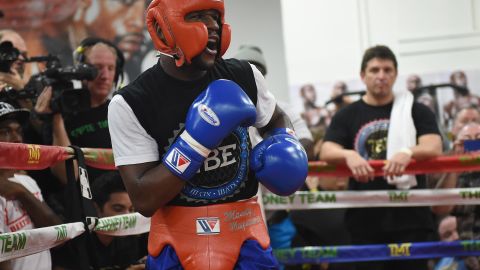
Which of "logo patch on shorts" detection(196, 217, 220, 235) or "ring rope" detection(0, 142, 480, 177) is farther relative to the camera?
"ring rope" detection(0, 142, 480, 177)

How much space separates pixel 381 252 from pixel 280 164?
135 cm

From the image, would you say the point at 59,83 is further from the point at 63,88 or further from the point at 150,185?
the point at 150,185

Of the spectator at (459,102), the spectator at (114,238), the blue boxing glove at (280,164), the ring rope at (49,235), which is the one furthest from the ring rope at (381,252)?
the spectator at (459,102)

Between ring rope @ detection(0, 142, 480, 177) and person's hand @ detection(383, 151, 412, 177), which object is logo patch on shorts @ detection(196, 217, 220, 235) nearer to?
ring rope @ detection(0, 142, 480, 177)

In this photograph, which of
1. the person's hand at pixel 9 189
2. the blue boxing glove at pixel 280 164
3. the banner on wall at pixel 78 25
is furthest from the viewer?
the banner on wall at pixel 78 25

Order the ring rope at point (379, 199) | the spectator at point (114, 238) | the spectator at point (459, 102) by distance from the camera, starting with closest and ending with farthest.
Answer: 1. the spectator at point (114, 238)
2. the ring rope at point (379, 199)
3. the spectator at point (459, 102)

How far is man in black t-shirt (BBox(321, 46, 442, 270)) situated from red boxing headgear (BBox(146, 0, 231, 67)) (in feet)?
4.45

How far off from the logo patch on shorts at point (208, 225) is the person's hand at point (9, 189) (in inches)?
28.3

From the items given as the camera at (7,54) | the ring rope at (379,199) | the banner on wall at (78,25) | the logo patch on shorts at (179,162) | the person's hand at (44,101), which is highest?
the banner on wall at (78,25)

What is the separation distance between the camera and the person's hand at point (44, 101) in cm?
231

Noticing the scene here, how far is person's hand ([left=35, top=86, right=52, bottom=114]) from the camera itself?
231 cm

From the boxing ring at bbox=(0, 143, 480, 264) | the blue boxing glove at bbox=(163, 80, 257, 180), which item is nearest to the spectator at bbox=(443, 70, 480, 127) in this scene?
the boxing ring at bbox=(0, 143, 480, 264)

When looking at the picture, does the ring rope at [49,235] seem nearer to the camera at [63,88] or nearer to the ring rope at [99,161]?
the ring rope at [99,161]

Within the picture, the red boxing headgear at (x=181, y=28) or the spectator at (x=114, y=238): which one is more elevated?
the red boxing headgear at (x=181, y=28)
